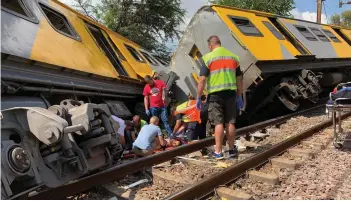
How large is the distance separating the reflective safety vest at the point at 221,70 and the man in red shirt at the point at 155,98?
10.1ft

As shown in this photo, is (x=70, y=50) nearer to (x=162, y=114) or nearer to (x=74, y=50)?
(x=74, y=50)

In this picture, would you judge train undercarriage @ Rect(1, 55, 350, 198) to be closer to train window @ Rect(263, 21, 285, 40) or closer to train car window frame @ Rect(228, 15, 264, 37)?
train car window frame @ Rect(228, 15, 264, 37)

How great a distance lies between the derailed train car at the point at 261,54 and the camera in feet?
29.1

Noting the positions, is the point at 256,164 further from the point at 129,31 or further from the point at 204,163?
the point at 129,31

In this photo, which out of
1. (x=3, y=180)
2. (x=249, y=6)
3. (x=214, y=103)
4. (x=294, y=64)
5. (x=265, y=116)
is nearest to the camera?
(x=3, y=180)

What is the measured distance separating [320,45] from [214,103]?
25.0 feet

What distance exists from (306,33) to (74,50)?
7.84 meters

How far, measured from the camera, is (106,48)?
29.6 feet

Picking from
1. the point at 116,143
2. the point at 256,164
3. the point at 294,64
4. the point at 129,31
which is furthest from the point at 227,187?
the point at 129,31

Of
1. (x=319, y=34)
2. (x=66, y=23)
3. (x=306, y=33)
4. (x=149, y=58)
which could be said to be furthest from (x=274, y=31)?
(x=66, y=23)

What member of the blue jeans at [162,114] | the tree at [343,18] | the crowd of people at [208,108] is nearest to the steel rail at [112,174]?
the crowd of people at [208,108]

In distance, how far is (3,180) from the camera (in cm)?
317

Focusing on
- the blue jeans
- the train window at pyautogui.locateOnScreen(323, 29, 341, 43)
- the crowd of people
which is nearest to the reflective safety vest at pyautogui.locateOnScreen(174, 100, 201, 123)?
the crowd of people

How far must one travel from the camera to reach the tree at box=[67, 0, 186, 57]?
2197 centimetres
